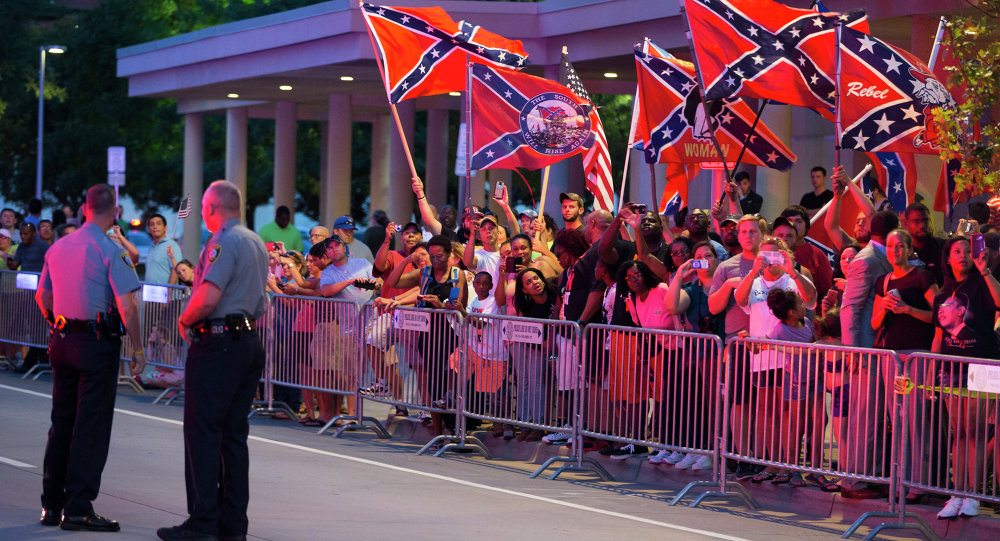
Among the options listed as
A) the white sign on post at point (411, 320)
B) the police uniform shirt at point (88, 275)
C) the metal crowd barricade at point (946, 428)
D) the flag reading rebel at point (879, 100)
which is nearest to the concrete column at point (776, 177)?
the flag reading rebel at point (879, 100)

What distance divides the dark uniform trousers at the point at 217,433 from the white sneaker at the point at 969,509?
4691 millimetres

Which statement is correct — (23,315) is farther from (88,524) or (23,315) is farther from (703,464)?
(88,524)

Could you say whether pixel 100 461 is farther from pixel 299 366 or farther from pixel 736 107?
pixel 736 107

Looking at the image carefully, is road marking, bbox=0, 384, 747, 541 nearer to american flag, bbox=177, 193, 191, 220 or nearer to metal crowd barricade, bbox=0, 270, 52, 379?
american flag, bbox=177, 193, 191, 220

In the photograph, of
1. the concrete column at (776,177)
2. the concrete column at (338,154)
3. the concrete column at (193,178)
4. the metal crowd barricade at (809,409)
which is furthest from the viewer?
the concrete column at (193,178)

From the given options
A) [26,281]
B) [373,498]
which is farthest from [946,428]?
[26,281]

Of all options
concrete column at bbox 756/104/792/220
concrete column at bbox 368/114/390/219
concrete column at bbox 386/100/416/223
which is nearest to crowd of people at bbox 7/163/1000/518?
concrete column at bbox 756/104/792/220

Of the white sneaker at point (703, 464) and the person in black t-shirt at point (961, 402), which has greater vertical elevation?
the person in black t-shirt at point (961, 402)

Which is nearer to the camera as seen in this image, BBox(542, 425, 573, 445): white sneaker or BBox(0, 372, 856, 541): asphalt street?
BBox(0, 372, 856, 541): asphalt street

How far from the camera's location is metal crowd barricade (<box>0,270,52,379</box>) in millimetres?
19078

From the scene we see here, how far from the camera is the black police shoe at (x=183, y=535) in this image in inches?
326

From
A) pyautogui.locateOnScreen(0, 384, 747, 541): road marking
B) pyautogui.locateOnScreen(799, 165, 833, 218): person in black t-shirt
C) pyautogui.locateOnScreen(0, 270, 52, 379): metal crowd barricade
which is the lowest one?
pyautogui.locateOnScreen(0, 384, 747, 541): road marking

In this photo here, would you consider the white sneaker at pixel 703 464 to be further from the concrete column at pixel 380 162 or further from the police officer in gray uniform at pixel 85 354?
the concrete column at pixel 380 162

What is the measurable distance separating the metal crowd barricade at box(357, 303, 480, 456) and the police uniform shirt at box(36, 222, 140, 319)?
4583mm
